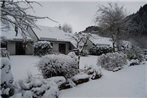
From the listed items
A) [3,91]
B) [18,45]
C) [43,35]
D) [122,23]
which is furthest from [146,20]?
[3,91]

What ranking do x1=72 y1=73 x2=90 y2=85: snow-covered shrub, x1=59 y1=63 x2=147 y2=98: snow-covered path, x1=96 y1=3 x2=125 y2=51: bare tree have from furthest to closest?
x1=96 y1=3 x2=125 y2=51: bare tree
x1=72 y1=73 x2=90 y2=85: snow-covered shrub
x1=59 y1=63 x2=147 y2=98: snow-covered path

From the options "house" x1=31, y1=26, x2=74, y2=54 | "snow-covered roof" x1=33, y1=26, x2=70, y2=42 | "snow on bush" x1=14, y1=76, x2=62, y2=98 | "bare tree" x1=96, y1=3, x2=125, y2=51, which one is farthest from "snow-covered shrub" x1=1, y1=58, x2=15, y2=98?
"bare tree" x1=96, y1=3, x2=125, y2=51

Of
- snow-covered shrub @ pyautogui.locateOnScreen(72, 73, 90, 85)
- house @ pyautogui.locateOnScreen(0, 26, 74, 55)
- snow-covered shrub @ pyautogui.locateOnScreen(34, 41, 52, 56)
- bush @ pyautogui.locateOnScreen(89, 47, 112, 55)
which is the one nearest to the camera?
snow-covered shrub @ pyautogui.locateOnScreen(72, 73, 90, 85)

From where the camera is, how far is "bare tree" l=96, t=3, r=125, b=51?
28.0 m

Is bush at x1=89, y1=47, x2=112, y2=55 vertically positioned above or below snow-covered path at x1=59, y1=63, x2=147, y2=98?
above

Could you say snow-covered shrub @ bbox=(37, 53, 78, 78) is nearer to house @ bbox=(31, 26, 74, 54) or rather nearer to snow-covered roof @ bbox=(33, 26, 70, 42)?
snow-covered roof @ bbox=(33, 26, 70, 42)

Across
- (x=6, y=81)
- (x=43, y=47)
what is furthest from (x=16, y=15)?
(x=43, y=47)

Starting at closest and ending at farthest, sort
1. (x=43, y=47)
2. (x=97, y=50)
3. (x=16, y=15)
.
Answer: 1. (x=16, y=15)
2. (x=43, y=47)
3. (x=97, y=50)

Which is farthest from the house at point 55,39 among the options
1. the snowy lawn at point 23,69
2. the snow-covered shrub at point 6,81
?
the snow-covered shrub at point 6,81

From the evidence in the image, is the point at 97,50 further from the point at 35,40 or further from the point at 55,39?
the point at 35,40

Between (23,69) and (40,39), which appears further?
(40,39)

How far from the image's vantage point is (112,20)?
28.4m

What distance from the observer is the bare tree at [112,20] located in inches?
1103

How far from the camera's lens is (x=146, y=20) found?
39.8 metres
